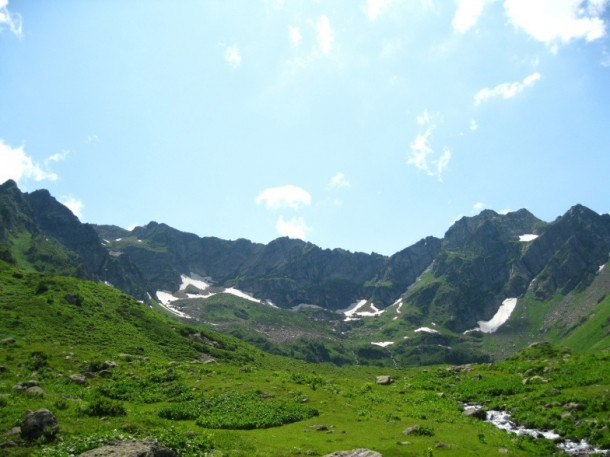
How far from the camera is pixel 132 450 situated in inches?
765

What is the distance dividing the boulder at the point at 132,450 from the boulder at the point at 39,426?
12.4 feet

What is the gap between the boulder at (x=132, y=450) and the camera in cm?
1886

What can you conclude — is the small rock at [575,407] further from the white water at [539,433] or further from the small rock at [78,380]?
the small rock at [78,380]

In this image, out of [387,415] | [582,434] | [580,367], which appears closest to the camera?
[582,434]

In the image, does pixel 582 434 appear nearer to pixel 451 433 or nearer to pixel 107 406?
pixel 451 433

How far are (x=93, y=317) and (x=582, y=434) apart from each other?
10577cm

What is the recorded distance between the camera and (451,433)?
32.9 m

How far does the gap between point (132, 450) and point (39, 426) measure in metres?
6.18

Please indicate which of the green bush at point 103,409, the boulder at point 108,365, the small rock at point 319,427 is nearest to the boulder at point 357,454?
the small rock at point 319,427

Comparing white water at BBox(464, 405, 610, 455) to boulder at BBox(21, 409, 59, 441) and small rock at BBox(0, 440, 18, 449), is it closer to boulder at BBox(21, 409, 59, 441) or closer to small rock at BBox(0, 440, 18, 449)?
boulder at BBox(21, 409, 59, 441)

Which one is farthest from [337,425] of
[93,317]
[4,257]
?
[4,257]

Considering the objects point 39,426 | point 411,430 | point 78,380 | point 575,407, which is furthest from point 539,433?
point 78,380

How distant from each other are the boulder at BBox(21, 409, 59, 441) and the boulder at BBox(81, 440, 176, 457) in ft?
12.4

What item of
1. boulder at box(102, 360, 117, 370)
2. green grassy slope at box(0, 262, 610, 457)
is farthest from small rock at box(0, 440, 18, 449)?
boulder at box(102, 360, 117, 370)
